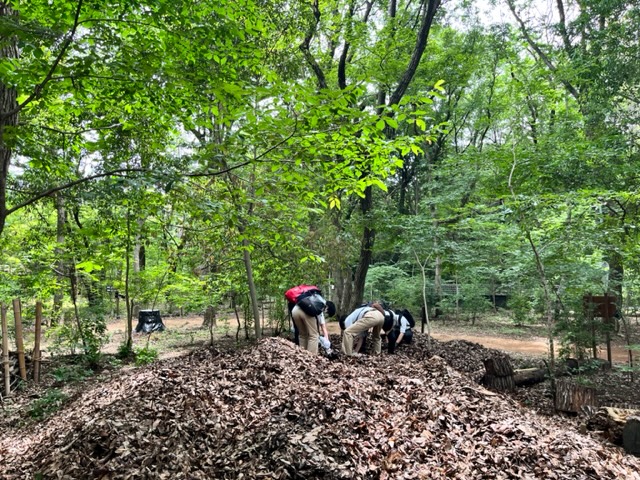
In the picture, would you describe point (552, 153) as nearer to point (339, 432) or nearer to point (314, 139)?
point (314, 139)

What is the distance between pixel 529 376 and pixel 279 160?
236 inches

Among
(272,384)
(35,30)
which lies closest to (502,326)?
(272,384)

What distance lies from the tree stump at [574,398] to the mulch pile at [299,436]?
4.56 feet

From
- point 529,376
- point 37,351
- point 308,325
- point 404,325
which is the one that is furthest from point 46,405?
point 529,376

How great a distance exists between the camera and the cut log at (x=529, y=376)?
6.71 m

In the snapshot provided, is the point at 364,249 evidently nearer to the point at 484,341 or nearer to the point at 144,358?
the point at 144,358

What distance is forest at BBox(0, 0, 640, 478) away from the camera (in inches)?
125

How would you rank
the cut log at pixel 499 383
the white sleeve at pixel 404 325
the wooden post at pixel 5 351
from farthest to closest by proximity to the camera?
the white sleeve at pixel 404 325 → the cut log at pixel 499 383 → the wooden post at pixel 5 351

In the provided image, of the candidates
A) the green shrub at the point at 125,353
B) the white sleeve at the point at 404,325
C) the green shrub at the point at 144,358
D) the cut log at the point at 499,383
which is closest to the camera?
the cut log at the point at 499,383

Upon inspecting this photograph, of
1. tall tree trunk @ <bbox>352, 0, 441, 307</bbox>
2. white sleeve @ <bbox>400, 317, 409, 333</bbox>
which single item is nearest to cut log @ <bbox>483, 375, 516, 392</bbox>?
white sleeve @ <bbox>400, 317, 409, 333</bbox>

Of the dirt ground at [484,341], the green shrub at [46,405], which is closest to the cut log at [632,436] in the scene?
the dirt ground at [484,341]

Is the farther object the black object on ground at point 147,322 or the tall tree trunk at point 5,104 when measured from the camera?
the black object on ground at point 147,322

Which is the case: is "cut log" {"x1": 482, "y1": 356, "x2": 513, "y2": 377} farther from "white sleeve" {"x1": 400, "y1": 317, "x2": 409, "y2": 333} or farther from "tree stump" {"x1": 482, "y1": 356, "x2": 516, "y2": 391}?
"white sleeve" {"x1": 400, "y1": 317, "x2": 409, "y2": 333}

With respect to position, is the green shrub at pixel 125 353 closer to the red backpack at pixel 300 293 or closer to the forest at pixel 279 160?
the forest at pixel 279 160
